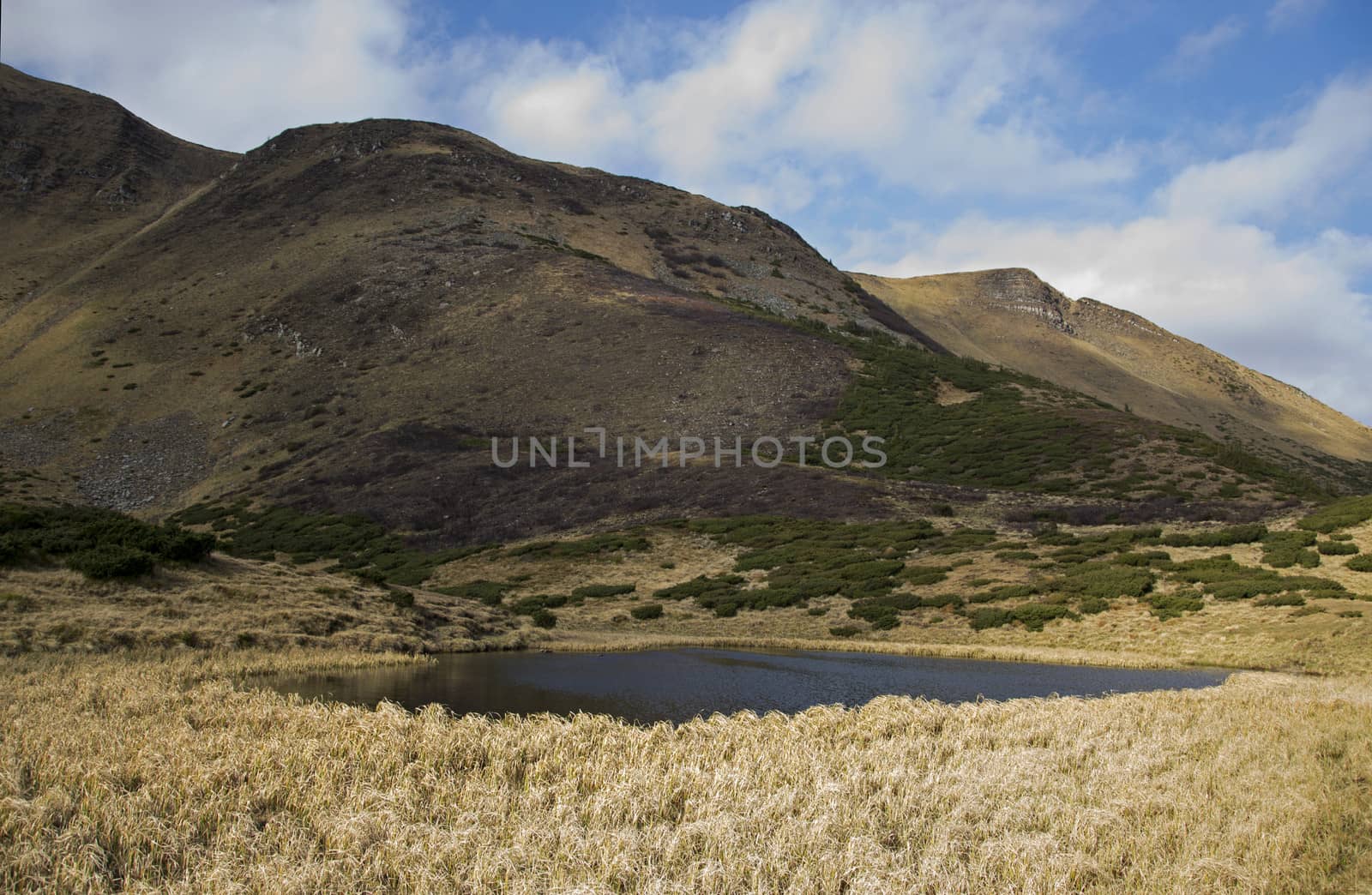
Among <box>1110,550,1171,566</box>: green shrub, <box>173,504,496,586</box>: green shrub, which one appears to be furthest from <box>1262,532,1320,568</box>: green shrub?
<box>173,504,496,586</box>: green shrub

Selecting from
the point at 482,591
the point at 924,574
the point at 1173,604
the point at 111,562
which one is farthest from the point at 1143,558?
the point at 111,562

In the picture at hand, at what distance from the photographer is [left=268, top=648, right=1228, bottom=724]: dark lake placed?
2225 cm

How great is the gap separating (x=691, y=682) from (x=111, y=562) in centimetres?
1948

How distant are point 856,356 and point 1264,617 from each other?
72.5 meters

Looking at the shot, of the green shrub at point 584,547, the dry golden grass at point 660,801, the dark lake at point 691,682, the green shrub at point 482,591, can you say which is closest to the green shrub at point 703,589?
the green shrub at point 584,547

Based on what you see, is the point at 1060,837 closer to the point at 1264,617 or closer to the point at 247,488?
the point at 1264,617

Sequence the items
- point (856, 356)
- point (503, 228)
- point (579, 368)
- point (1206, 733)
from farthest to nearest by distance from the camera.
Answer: point (503, 228), point (856, 356), point (579, 368), point (1206, 733)

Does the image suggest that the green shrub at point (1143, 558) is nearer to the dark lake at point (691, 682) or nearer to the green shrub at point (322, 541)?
the dark lake at point (691, 682)

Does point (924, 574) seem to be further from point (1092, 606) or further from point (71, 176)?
point (71, 176)

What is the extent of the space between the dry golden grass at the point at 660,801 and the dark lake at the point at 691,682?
4.85 metres

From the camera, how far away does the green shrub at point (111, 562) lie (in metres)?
29.1

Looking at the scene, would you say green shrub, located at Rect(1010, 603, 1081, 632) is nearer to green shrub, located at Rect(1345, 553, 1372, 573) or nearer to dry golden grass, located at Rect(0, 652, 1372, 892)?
green shrub, located at Rect(1345, 553, 1372, 573)

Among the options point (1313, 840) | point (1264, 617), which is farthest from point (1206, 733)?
point (1264, 617)

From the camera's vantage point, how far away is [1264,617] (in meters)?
34.9
